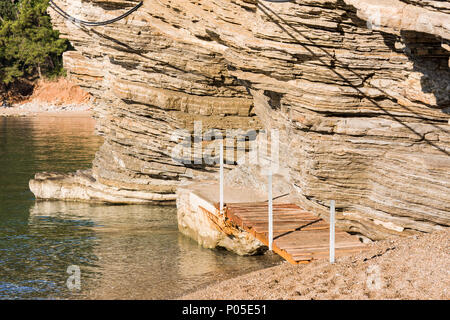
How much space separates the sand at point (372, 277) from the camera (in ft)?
34.6

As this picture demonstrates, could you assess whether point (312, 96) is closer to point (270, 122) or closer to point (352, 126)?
point (352, 126)

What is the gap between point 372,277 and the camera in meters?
11.2

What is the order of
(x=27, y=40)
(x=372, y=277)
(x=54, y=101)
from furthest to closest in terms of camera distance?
(x=27, y=40), (x=54, y=101), (x=372, y=277)

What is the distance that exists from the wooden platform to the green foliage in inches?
2325

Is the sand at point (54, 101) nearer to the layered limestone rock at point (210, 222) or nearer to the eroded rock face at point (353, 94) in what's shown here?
the layered limestone rock at point (210, 222)

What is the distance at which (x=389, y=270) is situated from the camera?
11.4 metres

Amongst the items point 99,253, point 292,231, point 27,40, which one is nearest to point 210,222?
point 99,253

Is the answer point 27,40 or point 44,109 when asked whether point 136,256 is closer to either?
point 44,109

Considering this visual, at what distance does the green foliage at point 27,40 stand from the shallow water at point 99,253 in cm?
4339

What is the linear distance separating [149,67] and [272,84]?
8189 mm

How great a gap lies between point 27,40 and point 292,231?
63.4 m

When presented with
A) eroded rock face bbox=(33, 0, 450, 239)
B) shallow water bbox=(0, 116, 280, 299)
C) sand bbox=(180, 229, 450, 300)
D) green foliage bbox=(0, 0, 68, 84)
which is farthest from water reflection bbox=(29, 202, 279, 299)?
green foliage bbox=(0, 0, 68, 84)

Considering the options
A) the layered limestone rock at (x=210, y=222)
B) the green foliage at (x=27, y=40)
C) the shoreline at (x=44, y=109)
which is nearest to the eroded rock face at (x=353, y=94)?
the layered limestone rock at (x=210, y=222)

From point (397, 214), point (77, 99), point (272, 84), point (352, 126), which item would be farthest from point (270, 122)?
point (77, 99)
